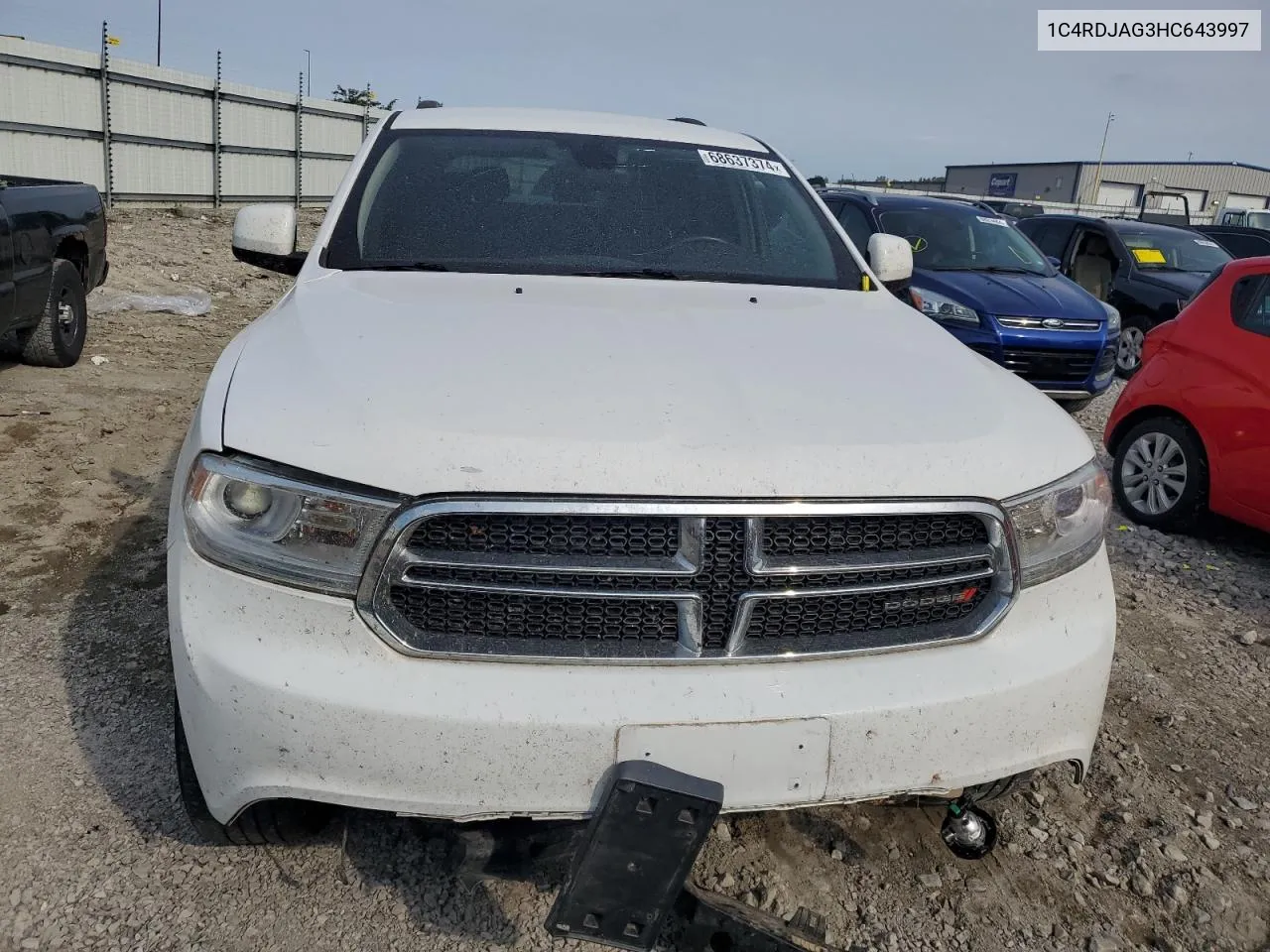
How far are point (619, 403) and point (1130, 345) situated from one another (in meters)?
10.4

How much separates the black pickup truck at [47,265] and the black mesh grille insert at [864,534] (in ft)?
20.1

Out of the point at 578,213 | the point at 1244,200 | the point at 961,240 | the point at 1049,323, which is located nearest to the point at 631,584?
the point at 578,213

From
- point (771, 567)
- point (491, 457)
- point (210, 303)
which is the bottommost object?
point (210, 303)

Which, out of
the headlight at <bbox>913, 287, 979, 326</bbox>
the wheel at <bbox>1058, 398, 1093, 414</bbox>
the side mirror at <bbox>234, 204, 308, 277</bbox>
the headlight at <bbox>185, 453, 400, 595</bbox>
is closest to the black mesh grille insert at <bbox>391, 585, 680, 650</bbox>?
the headlight at <bbox>185, 453, 400, 595</bbox>

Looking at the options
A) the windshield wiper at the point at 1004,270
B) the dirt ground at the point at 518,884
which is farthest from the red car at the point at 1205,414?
the windshield wiper at the point at 1004,270

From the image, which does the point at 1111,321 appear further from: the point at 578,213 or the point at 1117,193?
the point at 1117,193

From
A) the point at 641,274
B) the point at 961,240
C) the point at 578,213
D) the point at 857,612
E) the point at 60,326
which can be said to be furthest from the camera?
the point at 961,240

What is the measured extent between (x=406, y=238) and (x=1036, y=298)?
21.3 ft

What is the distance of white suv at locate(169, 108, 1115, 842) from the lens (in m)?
1.75

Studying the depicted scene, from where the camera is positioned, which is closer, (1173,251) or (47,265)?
(47,265)

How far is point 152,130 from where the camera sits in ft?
54.9

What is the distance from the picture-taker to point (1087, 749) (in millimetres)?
2094

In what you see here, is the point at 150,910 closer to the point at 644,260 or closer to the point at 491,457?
the point at 491,457

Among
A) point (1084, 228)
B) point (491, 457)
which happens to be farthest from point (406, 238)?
point (1084, 228)
